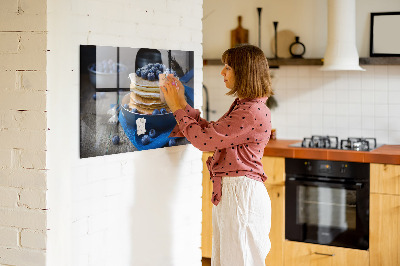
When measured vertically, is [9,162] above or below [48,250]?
above

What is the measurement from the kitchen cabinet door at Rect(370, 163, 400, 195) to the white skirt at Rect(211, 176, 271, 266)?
154cm

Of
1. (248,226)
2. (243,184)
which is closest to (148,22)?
(243,184)

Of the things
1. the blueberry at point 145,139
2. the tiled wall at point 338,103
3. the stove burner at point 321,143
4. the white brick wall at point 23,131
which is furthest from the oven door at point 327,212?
the white brick wall at point 23,131

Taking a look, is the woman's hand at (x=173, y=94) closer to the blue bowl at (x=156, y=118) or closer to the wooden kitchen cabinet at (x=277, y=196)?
the blue bowl at (x=156, y=118)

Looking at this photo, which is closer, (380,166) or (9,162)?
(9,162)

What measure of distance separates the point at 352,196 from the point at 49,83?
2.64 m

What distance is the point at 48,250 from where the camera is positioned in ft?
7.53

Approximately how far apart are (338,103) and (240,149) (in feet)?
7.55

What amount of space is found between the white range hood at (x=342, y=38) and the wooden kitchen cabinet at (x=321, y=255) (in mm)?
1326

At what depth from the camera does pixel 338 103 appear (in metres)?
4.87

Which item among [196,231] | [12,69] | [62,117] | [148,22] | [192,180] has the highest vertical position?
[148,22]

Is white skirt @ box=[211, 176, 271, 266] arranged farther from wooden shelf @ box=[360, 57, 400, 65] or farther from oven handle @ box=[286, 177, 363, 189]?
wooden shelf @ box=[360, 57, 400, 65]

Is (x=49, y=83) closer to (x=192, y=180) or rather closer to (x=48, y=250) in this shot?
(x=48, y=250)

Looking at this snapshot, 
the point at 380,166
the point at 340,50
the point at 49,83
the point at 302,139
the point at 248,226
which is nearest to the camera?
the point at 49,83
